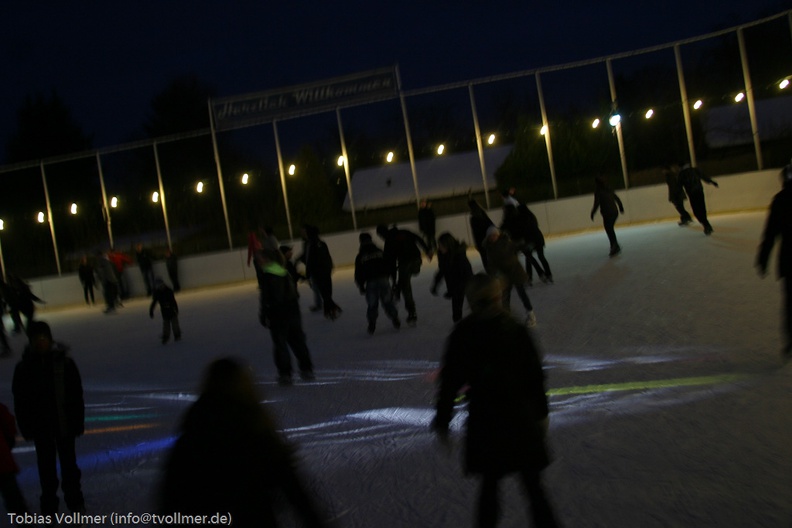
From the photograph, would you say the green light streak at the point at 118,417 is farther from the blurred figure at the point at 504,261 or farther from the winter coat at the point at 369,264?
the blurred figure at the point at 504,261

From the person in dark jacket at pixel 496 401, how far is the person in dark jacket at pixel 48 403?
292 centimetres

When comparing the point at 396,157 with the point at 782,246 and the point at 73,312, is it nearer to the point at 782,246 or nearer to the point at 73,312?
the point at 73,312

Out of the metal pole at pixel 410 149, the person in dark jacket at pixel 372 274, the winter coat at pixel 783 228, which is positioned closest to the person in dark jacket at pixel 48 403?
the winter coat at pixel 783 228

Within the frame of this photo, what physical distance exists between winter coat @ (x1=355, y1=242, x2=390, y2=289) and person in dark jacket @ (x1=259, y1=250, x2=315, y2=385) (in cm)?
217

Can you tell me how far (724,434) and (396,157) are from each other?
69.1ft

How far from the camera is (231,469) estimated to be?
135 inches

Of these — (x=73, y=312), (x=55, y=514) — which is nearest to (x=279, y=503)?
(x=55, y=514)

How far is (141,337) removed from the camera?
16156mm

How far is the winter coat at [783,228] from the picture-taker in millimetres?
7260

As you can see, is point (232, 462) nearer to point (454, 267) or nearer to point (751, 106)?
point (454, 267)

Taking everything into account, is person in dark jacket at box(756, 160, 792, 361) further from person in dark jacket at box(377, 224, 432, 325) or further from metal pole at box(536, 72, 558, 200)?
metal pole at box(536, 72, 558, 200)

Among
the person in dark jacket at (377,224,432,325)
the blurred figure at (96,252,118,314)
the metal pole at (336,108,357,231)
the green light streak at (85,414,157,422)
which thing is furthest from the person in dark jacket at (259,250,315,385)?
the metal pole at (336,108,357,231)

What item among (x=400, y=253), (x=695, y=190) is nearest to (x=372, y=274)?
(x=400, y=253)

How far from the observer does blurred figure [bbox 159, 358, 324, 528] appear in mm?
3391
